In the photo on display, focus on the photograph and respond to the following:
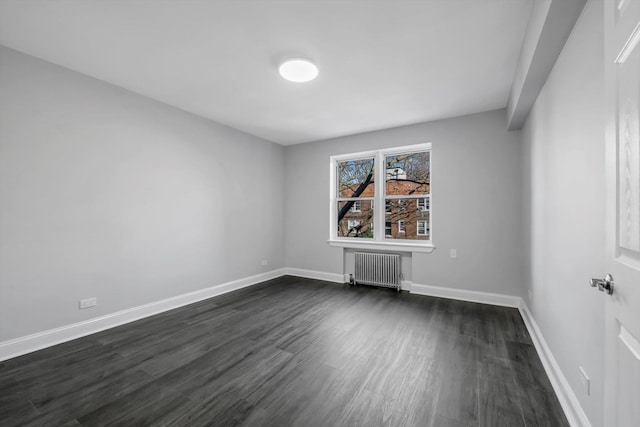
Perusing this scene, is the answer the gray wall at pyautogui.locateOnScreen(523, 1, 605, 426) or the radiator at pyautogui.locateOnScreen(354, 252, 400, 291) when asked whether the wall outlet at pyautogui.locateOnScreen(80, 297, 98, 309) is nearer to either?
the radiator at pyautogui.locateOnScreen(354, 252, 400, 291)

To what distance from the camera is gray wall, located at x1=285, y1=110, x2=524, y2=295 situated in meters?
3.53

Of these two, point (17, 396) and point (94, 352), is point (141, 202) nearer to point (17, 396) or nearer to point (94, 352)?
point (94, 352)

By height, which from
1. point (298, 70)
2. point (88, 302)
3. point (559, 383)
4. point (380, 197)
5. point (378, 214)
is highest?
point (298, 70)

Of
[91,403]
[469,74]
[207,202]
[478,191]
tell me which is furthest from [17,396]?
[478,191]

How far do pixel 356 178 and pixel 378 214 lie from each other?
822 mm

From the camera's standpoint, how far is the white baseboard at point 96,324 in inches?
91.4

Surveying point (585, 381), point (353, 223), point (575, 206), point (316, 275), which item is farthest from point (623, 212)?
point (316, 275)

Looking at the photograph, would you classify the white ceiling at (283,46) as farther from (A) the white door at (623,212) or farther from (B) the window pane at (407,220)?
(B) the window pane at (407,220)

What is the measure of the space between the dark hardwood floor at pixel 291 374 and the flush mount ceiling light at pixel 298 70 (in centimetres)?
262

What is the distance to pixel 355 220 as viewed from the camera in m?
4.97

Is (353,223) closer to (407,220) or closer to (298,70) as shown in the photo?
(407,220)

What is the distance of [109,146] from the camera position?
2.92 m

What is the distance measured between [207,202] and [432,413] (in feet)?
11.9

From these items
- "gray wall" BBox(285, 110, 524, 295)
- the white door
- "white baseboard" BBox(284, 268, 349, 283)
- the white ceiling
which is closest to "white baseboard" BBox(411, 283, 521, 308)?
"gray wall" BBox(285, 110, 524, 295)
